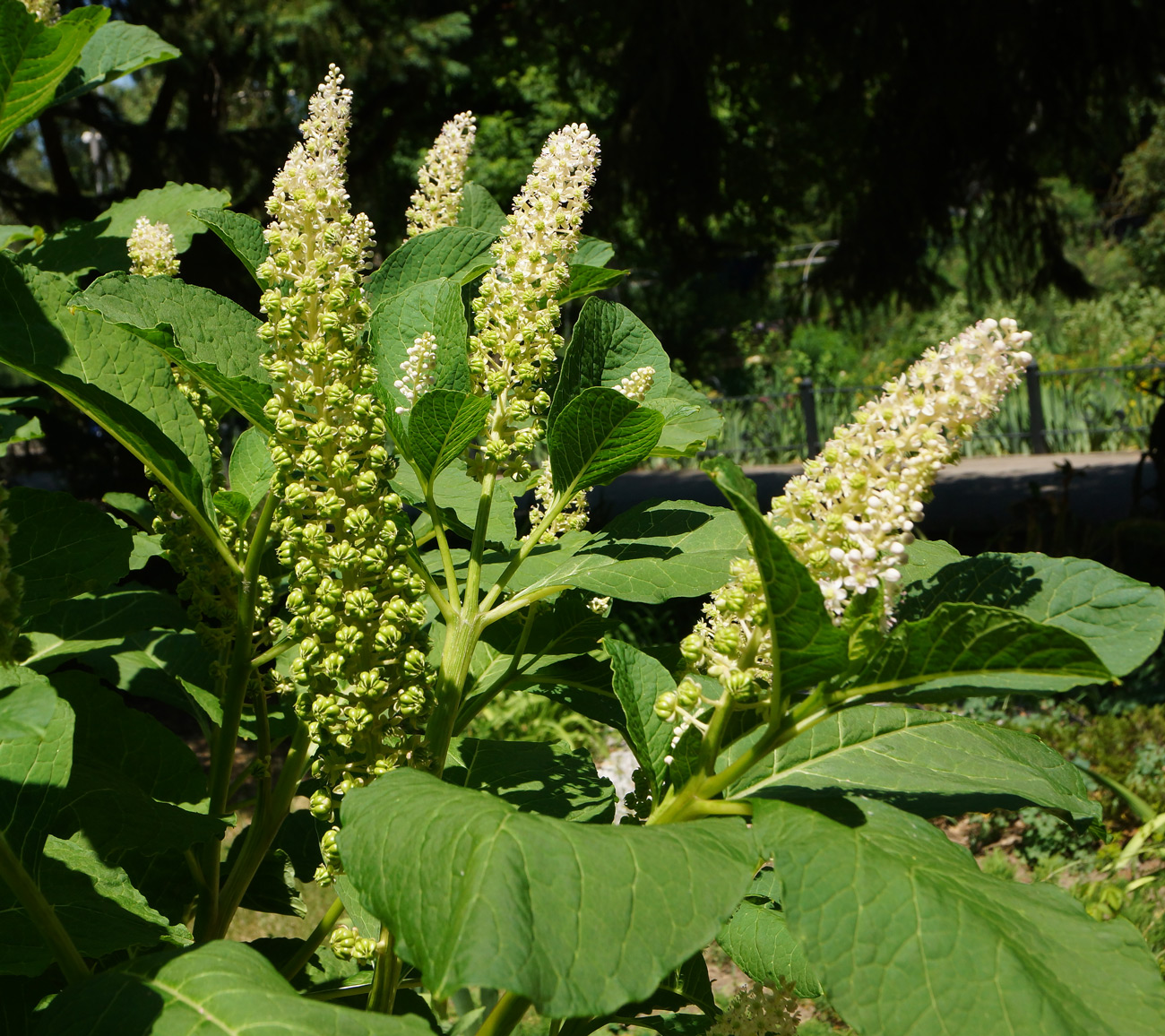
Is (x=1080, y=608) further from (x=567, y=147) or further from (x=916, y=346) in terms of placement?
(x=916, y=346)

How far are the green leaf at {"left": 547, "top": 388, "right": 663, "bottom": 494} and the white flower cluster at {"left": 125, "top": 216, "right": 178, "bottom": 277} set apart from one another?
1.80ft

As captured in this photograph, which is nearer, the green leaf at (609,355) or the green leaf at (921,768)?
the green leaf at (921,768)

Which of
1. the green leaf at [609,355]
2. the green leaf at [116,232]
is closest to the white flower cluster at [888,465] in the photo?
the green leaf at [609,355]

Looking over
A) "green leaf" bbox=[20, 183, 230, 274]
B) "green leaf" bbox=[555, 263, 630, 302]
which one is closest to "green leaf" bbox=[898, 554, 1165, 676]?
"green leaf" bbox=[555, 263, 630, 302]

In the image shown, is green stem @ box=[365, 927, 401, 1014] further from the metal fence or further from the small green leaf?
the metal fence

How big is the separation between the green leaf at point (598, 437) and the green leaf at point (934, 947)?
1.16ft

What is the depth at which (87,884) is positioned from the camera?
0.88 meters

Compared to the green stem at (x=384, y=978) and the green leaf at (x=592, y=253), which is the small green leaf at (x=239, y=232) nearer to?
the green leaf at (x=592, y=253)

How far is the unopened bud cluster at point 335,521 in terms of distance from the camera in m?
0.78

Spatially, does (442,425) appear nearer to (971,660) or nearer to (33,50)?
(971,660)

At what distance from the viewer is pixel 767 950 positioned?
3.59 ft

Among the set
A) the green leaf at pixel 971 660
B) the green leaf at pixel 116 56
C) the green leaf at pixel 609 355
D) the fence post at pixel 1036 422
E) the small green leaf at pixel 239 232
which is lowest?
the fence post at pixel 1036 422

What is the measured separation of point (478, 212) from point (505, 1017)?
3.21 feet

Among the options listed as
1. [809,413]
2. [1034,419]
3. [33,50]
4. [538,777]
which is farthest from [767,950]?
[1034,419]
